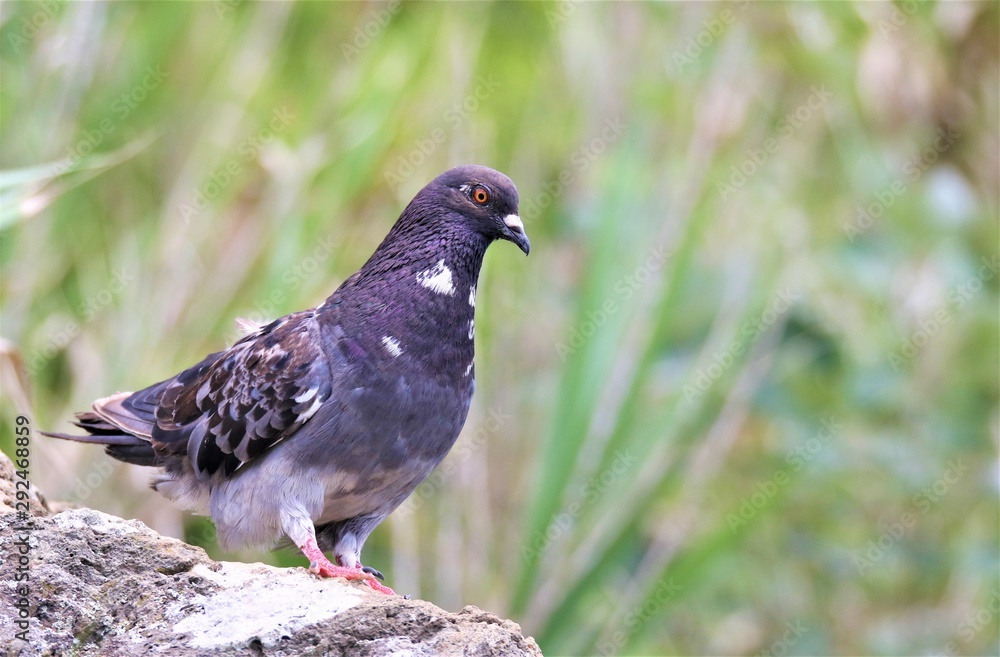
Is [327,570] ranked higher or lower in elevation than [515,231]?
lower

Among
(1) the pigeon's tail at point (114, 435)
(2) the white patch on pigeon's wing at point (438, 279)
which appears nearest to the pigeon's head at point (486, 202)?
(2) the white patch on pigeon's wing at point (438, 279)

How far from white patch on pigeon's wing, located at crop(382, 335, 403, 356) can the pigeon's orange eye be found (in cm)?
72

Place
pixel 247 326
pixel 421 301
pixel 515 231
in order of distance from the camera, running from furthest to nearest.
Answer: pixel 247 326, pixel 515 231, pixel 421 301

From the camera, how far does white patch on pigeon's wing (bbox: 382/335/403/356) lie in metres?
4.40

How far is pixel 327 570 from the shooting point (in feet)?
13.1

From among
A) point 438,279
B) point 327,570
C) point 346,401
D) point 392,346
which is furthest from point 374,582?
point 438,279

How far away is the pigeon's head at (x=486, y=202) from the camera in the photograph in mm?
4746

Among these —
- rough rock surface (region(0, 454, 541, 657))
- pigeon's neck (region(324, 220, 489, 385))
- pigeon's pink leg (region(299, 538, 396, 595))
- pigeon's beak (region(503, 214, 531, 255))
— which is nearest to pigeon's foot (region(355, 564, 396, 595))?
pigeon's pink leg (region(299, 538, 396, 595))

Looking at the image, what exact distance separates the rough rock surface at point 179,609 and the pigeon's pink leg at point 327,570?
573 millimetres

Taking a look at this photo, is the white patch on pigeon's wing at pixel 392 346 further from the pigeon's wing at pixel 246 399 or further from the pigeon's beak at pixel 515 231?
the pigeon's beak at pixel 515 231

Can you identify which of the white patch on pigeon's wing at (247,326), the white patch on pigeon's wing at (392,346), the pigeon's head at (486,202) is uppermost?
the pigeon's head at (486,202)

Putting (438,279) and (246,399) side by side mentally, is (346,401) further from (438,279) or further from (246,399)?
(438,279)

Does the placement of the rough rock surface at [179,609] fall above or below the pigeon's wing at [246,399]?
below

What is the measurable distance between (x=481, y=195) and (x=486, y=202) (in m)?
0.04
